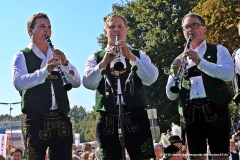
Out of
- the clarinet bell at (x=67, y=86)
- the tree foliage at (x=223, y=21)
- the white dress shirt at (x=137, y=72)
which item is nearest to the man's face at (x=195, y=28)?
the white dress shirt at (x=137, y=72)

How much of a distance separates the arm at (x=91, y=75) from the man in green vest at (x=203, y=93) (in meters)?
0.87

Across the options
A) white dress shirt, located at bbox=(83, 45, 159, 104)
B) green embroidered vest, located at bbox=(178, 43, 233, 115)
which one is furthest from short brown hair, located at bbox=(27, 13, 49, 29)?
→ green embroidered vest, located at bbox=(178, 43, 233, 115)

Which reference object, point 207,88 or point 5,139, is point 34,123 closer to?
point 207,88

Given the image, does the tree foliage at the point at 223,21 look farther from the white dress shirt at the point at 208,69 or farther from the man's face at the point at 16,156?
the white dress shirt at the point at 208,69

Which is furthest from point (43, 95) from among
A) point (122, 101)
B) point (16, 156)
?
point (16, 156)

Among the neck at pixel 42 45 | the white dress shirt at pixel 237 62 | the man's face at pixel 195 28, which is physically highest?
the man's face at pixel 195 28

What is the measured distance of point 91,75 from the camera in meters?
5.56

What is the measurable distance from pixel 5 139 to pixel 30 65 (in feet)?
26.6

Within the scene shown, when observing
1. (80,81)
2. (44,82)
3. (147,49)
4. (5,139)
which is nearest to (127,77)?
(80,81)

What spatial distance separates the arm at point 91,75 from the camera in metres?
5.53

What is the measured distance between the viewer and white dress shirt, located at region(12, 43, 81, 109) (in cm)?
539

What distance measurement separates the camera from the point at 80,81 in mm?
5852

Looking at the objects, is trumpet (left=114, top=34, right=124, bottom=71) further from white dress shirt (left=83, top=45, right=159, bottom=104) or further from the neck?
the neck

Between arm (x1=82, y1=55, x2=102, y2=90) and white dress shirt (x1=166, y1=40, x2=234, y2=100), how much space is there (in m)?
0.94
